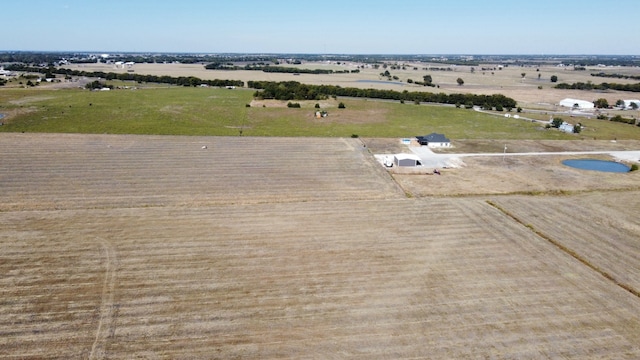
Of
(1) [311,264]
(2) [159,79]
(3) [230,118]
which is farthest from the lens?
(2) [159,79]

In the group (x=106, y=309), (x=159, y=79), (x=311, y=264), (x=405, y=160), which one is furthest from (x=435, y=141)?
(x=159, y=79)

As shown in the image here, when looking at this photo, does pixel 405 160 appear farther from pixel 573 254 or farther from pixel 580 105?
pixel 580 105

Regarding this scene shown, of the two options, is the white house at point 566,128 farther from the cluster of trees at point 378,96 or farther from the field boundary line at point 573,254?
the field boundary line at point 573,254

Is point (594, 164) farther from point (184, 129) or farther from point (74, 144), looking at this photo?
point (74, 144)

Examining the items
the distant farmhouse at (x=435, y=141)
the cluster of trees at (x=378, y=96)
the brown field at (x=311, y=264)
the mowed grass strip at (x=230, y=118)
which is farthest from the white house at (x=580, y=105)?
the brown field at (x=311, y=264)

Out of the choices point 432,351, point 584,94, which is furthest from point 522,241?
point 584,94

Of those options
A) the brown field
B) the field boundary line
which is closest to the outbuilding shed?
the brown field

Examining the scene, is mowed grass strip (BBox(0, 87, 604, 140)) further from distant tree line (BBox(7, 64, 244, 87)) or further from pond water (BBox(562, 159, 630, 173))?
distant tree line (BBox(7, 64, 244, 87))
